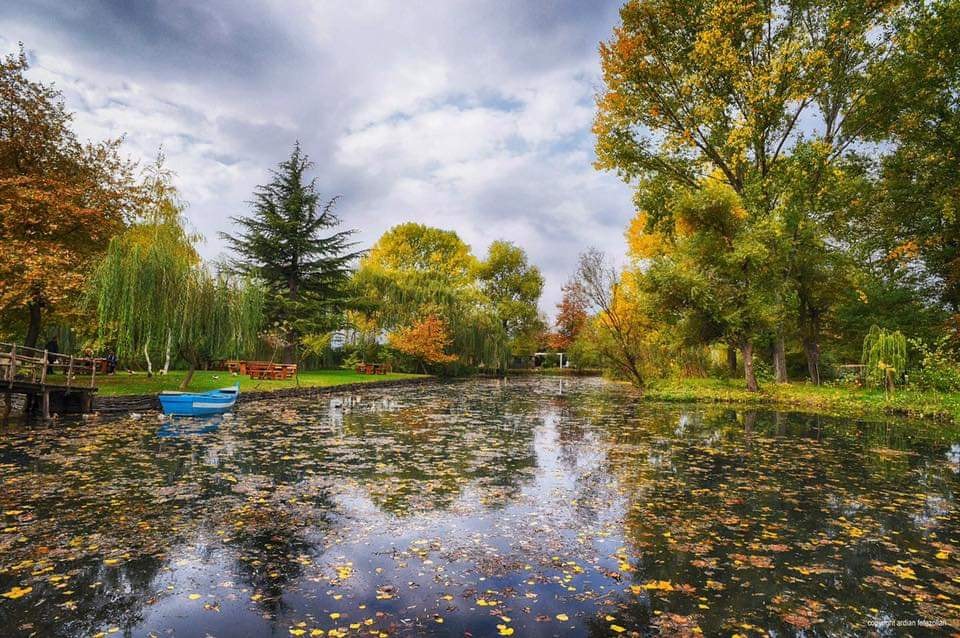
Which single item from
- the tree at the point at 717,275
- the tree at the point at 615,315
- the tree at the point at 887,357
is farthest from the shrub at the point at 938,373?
the tree at the point at 615,315

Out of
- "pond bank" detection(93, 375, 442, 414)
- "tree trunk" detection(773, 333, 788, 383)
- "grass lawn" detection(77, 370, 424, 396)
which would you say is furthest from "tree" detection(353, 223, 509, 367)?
"tree trunk" detection(773, 333, 788, 383)

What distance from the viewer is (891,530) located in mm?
6258

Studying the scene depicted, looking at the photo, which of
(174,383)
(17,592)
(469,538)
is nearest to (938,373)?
(469,538)

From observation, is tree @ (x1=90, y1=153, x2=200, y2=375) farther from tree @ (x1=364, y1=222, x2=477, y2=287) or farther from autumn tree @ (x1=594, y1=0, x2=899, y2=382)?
tree @ (x1=364, y1=222, x2=477, y2=287)

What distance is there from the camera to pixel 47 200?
1756 centimetres

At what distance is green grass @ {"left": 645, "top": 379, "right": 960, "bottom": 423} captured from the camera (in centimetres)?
1812

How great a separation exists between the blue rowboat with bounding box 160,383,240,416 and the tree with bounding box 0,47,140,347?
18.8ft

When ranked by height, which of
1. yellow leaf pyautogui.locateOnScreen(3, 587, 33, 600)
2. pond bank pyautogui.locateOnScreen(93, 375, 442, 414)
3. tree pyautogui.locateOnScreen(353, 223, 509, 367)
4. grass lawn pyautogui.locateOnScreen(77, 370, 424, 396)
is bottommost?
yellow leaf pyautogui.locateOnScreen(3, 587, 33, 600)

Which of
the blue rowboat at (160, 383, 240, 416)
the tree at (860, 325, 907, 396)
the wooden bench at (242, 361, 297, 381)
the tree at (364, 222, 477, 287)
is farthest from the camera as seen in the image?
the tree at (364, 222, 477, 287)

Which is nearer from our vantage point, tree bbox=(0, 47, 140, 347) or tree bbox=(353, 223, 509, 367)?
tree bbox=(0, 47, 140, 347)

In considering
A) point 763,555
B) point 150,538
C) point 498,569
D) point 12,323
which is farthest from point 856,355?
point 12,323

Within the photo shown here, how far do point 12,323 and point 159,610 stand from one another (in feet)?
81.9

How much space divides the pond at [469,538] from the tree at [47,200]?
760cm

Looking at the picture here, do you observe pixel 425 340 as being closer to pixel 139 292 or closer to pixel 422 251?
pixel 422 251
